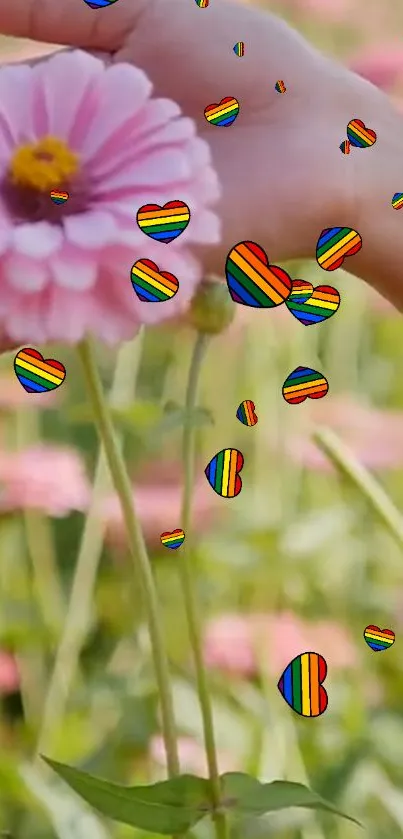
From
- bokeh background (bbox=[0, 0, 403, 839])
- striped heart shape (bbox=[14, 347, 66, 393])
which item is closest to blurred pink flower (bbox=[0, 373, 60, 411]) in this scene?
bokeh background (bbox=[0, 0, 403, 839])

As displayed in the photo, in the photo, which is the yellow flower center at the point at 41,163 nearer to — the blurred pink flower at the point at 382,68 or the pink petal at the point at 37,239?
the pink petal at the point at 37,239

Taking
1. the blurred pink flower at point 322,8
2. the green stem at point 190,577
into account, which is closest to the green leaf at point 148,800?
the green stem at point 190,577

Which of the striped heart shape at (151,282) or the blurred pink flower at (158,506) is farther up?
the striped heart shape at (151,282)

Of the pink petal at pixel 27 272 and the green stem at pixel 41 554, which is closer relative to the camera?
the pink petal at pixel 27 272

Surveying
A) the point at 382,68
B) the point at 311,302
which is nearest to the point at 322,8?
the point at 382,68

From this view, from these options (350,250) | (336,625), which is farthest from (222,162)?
(336,625)

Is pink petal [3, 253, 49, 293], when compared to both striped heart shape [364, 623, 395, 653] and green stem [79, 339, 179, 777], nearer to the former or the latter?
green stem [79, 339, 179, 777]
